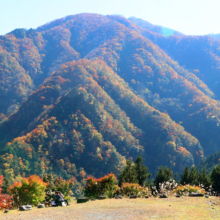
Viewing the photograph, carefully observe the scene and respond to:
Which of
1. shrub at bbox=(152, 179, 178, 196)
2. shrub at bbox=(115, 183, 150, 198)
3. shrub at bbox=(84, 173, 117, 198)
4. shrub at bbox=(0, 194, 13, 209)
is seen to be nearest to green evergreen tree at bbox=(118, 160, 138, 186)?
shrub at bbox=(152, 179, 178, 196)

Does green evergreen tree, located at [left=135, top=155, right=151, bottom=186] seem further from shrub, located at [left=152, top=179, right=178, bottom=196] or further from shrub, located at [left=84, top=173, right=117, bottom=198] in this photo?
shrub, located at [left=84, top=173, right=117, bottom=198]

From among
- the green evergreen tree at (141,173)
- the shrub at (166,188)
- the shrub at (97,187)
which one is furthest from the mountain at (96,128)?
the shrub at (166,188)

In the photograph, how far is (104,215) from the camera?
11.2 metres

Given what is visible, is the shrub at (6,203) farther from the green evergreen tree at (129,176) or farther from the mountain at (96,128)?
the mountain at (96,128)

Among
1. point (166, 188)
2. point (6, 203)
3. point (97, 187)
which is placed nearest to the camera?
point (6, 203)

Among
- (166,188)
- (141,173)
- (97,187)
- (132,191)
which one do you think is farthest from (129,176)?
(97,187)

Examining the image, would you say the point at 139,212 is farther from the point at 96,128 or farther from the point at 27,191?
the point at 96,128

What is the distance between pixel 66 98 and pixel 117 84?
44698mm

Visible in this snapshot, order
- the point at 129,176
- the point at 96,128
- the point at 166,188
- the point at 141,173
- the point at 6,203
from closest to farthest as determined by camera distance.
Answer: the point at 6,203
the point at 166,188
the point at 129,176
the point at 141,173
the point at 96,128

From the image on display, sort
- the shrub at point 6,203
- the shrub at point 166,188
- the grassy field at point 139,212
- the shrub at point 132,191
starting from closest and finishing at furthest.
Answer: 1. the grassy field at point 139,212
2. the shrub at point 6,203
3. the shrub at point 166,188
4. the shrub at point 132,191

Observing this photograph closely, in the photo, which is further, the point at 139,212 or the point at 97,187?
the point at 97,187

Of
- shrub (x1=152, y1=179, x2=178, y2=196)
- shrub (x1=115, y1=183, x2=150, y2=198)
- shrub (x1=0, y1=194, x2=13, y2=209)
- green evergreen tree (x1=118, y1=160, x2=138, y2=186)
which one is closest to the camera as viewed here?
shrub (x1=0, y1=194, x2=13, y2=209)

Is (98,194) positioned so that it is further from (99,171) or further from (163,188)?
(99,171)

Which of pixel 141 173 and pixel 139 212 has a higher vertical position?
pixel 139 212
